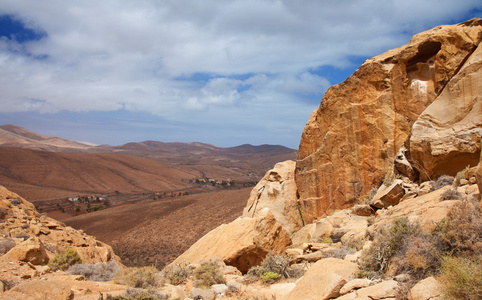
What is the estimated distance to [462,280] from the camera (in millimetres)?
3916

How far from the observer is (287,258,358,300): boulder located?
5328 millimetres

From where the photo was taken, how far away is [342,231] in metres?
10.4

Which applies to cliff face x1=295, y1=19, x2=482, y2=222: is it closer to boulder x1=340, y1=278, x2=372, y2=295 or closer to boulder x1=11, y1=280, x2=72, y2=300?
boulder x1=340, y1=278, x2=372, y2=295

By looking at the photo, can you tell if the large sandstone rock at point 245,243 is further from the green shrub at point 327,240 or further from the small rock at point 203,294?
the small rock at point 203,294

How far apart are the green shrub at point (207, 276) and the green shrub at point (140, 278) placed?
115 centimetres

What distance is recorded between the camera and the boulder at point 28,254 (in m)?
7.80

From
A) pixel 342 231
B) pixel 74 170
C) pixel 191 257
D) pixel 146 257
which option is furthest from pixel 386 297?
pixel 74 170

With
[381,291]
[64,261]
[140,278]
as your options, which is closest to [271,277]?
[140,278]

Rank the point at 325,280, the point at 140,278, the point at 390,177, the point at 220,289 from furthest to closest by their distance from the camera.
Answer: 1. the point at 390,177
2. the point at 220,289
3. the point at 140,278
4. the point at 325,280

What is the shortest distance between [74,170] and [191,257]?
71.8 metres

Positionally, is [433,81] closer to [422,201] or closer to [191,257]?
[422,201]

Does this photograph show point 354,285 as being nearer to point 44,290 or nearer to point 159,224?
point 44,290

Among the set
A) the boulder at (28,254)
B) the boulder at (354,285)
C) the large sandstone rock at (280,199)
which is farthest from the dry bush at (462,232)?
the large sandstone rock at (280,199)

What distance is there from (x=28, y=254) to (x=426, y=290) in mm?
9104
